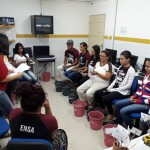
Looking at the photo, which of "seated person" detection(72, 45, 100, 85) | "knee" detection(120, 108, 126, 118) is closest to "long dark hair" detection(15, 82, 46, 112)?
"knee" detection(120, 108, 126, 118)

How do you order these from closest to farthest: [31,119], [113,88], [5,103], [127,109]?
[31,119]
[5,103]
[127,109]
[113,88]

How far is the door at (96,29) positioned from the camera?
500 cm

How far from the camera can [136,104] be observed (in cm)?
242

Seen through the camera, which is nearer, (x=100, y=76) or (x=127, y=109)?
(x=127, y=109)

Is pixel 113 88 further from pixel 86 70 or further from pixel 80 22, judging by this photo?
pixel 80 22

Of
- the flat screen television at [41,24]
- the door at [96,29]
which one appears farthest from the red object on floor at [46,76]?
the door at [96,29]

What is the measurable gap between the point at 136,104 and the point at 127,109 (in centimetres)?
16

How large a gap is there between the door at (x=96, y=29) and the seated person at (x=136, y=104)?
9.15 ft

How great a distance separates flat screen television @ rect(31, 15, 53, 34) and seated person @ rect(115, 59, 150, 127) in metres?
3.18

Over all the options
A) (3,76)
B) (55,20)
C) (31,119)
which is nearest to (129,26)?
(55,20)

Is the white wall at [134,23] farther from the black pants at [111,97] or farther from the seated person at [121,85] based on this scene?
the black pants at [111,97]

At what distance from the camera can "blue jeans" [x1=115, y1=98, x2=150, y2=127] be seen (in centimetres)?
233

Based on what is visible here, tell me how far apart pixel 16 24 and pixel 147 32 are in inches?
131

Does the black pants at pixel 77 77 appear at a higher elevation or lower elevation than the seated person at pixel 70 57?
lower
